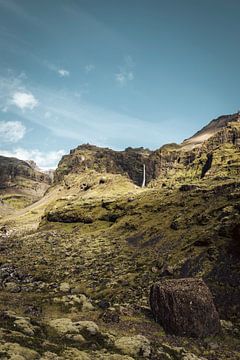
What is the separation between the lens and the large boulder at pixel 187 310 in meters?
38.9

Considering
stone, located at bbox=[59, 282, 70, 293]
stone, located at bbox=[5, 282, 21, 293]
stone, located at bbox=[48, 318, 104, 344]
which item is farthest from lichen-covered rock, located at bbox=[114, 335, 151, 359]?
stone, located at bbox=[5, 282, 21, 293]

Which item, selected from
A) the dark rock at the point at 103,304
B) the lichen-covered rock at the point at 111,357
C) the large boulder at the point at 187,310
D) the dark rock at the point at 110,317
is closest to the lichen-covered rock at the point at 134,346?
the lichen-covered rock at the point at 111,357

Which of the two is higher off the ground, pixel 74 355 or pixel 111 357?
pixel 74 355

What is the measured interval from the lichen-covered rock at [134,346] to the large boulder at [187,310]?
5.16 metres

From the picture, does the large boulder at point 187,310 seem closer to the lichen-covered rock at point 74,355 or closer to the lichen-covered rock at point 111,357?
the lichen-covered rock at point 111,357

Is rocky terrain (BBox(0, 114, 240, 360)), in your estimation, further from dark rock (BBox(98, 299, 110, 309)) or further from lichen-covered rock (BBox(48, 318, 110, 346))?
dark rock (BBox(98, 299, 110, 309))

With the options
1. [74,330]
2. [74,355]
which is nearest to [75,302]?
[74,330]

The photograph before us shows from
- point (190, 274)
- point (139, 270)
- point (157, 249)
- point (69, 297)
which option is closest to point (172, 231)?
point (157, 249)

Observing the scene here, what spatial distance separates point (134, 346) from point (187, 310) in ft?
27.4

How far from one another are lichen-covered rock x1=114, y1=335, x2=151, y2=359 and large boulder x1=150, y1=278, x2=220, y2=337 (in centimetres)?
516

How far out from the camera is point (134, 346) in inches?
1325

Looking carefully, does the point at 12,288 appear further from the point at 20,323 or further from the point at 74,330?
the point at 74,330

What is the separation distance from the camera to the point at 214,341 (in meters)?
37.8

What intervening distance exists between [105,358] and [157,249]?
51091 millimetres
